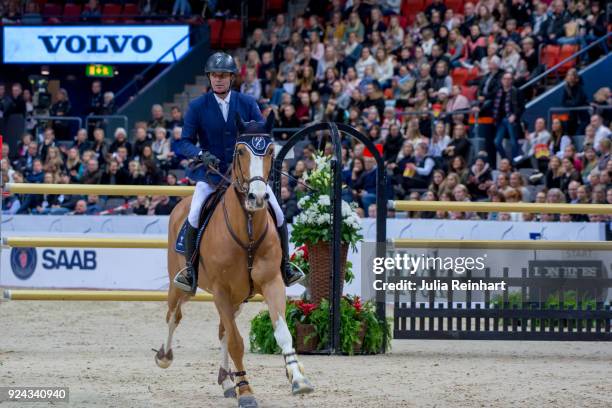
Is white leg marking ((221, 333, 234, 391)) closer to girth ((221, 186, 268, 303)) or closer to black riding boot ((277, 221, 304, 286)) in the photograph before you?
black riding boot ((277, 221, 304, 286))

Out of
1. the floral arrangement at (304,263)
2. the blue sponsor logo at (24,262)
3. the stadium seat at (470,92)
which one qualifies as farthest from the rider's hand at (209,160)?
the stadium seat at (470,92)

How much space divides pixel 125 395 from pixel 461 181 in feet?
32.8

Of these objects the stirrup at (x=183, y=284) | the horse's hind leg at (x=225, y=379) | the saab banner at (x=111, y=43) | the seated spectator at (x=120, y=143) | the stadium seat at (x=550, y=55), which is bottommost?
the horse's hind leg at (x=225, y=379)

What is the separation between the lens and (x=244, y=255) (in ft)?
29.0

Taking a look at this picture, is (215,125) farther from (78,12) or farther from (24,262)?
(78,12)

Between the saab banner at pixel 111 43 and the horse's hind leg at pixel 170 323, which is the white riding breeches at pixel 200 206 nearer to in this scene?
the horse's hind leg at pixel 170 323

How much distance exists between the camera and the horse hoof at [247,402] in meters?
8.56

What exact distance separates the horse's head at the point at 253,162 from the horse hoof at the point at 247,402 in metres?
1.46

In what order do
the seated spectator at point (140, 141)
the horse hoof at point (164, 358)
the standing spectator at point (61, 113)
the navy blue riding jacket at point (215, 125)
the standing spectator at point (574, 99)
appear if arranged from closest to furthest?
the navy blue riding jacket at point (215, 125) → the horse hoof at point (164, 358) → the standing spectator at point (574, 99) → the seated spectator at point (140, 141) → the standing spectator at point (61, 113)

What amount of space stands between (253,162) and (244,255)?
917mm

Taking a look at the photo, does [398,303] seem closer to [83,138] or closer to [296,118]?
[296,118]

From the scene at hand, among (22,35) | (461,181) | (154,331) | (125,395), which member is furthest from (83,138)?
(125,395)

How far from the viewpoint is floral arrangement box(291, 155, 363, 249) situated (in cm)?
1176

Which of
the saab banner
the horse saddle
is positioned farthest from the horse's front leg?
the saab banner
